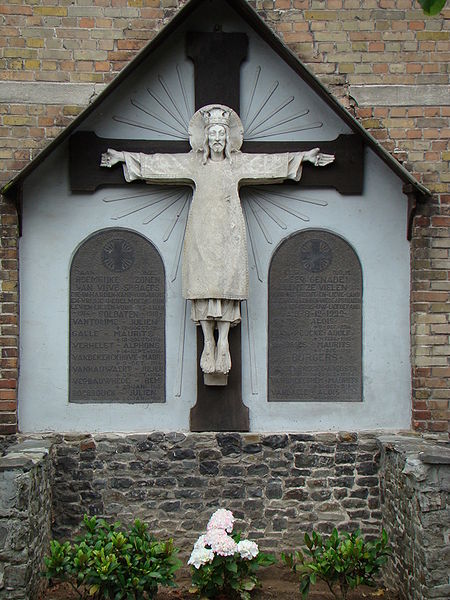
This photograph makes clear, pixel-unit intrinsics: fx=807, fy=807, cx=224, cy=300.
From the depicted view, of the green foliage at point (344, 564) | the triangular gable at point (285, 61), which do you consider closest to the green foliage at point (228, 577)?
the green foliage at point (344, 564)

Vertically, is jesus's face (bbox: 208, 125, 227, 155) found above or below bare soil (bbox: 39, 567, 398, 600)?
above

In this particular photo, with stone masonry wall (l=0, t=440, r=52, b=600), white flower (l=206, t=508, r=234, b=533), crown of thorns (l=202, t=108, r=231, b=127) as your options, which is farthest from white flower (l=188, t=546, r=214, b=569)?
crown of thorns (l=202, t=108, r=231, b=127)

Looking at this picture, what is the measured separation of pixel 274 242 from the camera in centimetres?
690

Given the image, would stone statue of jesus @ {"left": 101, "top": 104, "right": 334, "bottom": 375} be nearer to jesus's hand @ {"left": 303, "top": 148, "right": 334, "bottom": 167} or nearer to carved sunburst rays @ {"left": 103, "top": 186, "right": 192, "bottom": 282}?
jesus's hand @ {"left": 303, "top": 148, "right": 334, "bottom": 167}

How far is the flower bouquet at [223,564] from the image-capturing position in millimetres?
5754

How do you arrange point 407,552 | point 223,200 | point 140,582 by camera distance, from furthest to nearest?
point 223,200, point 407,552, point 140,582

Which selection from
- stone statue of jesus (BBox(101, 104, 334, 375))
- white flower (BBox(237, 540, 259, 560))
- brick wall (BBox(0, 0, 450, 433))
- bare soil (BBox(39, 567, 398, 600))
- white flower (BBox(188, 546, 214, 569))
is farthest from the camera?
brick wall (BBox(0, 0, 450, 433))

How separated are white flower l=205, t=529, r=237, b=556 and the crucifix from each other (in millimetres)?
1066

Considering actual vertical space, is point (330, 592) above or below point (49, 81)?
below

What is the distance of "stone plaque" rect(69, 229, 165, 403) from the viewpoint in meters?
6.78

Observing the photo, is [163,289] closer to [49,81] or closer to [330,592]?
[49,81]

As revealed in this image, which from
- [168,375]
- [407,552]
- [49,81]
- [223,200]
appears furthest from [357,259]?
[49,81]

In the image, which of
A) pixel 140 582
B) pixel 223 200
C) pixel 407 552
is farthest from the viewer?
pixel 223 200

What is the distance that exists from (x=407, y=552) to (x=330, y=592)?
73 centimetres
